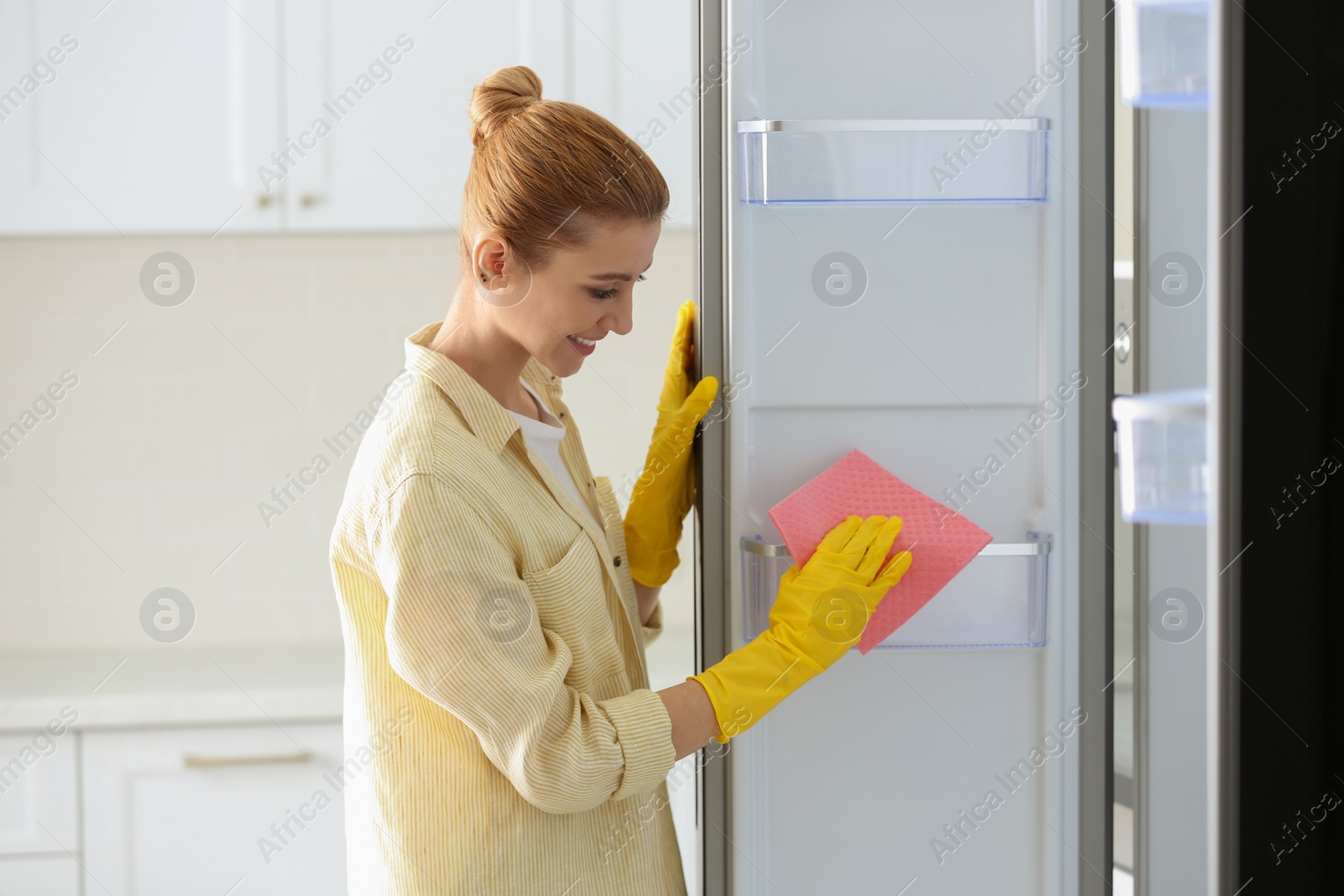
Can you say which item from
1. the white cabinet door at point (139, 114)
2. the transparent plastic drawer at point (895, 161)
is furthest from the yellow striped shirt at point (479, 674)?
the white cabinet door at point (139, 114)

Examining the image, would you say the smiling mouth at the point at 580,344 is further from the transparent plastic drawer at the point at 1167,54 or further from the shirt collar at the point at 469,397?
the transparent plastic drawer at the point at 1167,54

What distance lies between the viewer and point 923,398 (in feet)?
3.38

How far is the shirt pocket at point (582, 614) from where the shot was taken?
2.92ft

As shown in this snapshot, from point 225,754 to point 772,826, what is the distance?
1.04m

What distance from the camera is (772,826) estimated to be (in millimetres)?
1046

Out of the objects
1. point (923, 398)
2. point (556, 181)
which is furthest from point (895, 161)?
point (556, 181)

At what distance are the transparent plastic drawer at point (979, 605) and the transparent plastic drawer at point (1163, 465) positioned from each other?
1.31ft

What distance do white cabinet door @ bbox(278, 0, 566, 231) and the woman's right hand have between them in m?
1.06

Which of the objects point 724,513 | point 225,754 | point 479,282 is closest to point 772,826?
point 724,513

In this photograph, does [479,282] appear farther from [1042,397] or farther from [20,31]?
[20,31]

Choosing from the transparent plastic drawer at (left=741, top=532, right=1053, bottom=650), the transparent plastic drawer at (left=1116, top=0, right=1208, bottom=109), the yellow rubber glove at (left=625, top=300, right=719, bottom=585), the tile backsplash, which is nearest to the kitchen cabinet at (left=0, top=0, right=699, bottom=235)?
the tile backsplash

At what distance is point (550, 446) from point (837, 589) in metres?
0.31

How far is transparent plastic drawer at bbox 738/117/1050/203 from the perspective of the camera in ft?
3.20

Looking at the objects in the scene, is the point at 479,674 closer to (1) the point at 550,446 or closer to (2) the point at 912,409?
(1) the point at 550,446
